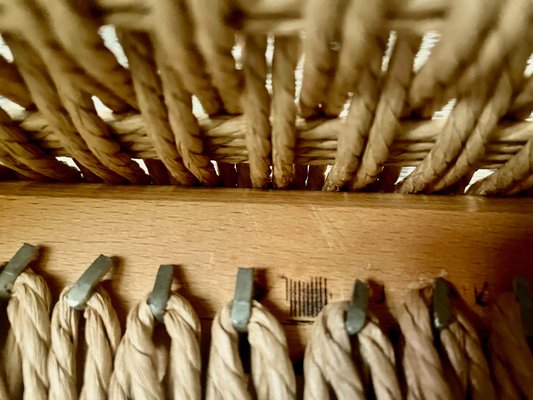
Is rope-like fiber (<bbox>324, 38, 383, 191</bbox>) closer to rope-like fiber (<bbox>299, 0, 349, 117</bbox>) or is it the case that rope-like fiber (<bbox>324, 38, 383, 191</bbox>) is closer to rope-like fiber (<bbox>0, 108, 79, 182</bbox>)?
rope-like fiber (<bbox>299, 0, 349, 117</bbox>)

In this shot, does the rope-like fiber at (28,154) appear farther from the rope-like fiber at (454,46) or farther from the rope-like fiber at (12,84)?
the rope-like fiber at (454,46)

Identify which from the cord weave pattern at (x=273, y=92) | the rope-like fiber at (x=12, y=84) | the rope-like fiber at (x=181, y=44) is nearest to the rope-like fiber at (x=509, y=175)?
the cord weave pattern at (x=273, y=92)

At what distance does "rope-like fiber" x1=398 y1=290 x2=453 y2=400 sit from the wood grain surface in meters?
0.02

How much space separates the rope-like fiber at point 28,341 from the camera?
40cm

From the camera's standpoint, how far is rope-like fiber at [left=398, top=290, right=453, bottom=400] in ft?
1.21

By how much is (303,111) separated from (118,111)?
0.38 ft

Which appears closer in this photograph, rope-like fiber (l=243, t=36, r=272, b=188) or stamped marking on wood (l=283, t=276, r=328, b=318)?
rope-like fiber (l=243, t=36, r=272, b=188)

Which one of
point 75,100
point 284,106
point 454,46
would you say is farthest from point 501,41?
point 75,100

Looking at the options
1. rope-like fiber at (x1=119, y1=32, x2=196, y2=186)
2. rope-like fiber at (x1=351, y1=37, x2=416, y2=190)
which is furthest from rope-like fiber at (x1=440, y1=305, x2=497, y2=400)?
rope-like fiber at (x1=119, y1=32, x2=196, y2=186)

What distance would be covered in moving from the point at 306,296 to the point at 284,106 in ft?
0.51

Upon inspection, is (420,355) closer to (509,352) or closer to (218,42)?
(509,352)

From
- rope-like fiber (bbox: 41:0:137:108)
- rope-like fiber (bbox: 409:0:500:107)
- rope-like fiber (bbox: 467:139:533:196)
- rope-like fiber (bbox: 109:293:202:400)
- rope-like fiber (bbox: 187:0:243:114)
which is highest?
rope-like fiber (bbox: 467:139:533:196)

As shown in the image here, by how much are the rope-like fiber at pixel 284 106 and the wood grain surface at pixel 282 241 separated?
2.0 inches

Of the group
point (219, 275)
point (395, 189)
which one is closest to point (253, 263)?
point (219, 275)
